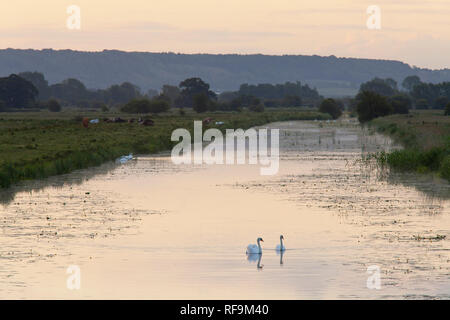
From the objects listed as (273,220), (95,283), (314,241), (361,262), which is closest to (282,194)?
(273,220)

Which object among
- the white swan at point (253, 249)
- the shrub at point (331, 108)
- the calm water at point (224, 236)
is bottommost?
the shrub at point (331, 108)

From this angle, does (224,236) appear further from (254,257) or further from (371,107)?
(371,107)

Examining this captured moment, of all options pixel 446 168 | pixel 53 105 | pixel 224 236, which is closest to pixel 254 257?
pixel 224 236

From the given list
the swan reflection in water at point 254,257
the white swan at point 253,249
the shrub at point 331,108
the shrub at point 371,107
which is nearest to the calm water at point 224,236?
the swan reflection in water at point 254,257

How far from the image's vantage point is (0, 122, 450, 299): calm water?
1722cm

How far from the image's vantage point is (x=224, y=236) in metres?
23.3

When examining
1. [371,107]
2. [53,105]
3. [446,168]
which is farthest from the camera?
[53,105]

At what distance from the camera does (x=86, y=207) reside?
28.8 m

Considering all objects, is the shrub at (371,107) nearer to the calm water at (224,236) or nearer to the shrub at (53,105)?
the shrub at (53,105)

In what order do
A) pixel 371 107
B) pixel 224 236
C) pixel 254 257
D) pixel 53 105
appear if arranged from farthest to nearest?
pixel 53 105 → pixel 371 107 → pixel 224 236 → pixel 254 257

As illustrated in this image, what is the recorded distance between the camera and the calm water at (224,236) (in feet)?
56.5

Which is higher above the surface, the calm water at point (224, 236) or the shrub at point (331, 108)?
the calm water at point (224, 236)
